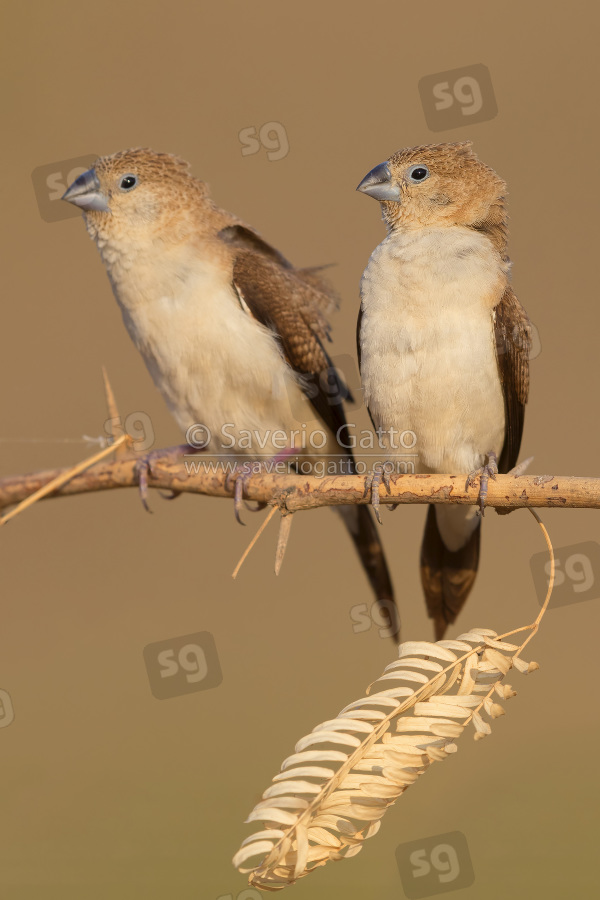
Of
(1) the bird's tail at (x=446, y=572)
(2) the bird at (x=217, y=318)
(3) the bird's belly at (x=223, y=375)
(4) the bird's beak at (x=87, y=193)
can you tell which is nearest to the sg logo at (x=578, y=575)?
(1) the bird's tail at (x=446, y=572)

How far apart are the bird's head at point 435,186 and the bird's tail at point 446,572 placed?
1.29 m

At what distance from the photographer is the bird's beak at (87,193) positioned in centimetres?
372

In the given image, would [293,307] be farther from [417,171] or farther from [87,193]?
[417,171]

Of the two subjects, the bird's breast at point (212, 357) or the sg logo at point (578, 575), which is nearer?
the sg logo at point (578, 575)

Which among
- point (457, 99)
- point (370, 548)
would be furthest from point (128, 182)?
point (370, 548)

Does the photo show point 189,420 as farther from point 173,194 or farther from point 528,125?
point 528,125

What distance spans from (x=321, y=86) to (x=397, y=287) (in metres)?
3.66

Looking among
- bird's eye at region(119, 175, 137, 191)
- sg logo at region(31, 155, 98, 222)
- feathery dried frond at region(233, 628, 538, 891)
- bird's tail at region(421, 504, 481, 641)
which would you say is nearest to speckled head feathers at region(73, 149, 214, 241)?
bird's eye at region(119, 175, 137, 191)

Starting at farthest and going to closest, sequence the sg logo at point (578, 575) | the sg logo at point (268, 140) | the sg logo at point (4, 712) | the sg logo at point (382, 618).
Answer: the sg logo at point (4, 712), the sg logo at point (268, 140), the sg logo at point (382, 618), the sg logo at point (578, 575)

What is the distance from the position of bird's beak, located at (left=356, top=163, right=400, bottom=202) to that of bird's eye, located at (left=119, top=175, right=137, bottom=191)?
112 cm

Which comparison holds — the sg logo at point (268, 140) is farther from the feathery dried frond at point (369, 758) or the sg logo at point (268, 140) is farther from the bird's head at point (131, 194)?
the feathery dried frond at point (369, 758)

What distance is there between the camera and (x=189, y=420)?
4344 mm

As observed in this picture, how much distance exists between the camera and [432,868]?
11.7 ft

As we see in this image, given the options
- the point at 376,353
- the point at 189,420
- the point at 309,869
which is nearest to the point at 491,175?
the point at 376,353
